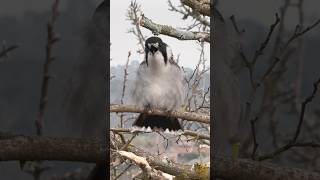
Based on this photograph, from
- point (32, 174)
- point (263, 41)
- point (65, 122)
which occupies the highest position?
point (263, 41)

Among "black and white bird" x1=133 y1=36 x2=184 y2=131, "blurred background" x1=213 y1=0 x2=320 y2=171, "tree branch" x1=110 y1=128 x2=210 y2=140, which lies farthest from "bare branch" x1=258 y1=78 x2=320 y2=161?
"black and white bird" x1=133 y1=36 x2=184 y2=131

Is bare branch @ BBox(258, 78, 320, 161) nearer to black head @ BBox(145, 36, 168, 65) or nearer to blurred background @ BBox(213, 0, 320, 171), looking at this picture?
blurred background @ BBox(213, 0, 320, 171)

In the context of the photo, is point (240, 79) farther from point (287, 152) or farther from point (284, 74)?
point (287, 152)

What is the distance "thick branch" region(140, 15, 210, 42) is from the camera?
164 centimetres

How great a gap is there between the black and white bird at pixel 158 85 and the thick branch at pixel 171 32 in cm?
4

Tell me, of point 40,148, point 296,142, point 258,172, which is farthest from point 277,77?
point 40,148

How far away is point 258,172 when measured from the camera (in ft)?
3.79

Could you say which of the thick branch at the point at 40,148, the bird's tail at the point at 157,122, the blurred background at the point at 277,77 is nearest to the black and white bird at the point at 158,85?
the bird's tail at the point at 157,122

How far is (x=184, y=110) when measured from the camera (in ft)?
5.68

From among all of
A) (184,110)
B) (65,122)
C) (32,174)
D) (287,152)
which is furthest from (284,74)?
(32,174)

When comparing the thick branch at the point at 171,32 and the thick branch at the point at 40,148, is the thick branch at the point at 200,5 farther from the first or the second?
the thick branch at the point at 40,148

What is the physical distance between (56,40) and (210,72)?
507mm

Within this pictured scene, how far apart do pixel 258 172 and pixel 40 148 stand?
50 cm

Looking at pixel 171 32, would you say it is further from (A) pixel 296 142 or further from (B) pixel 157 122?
(A) pixel 296 142
